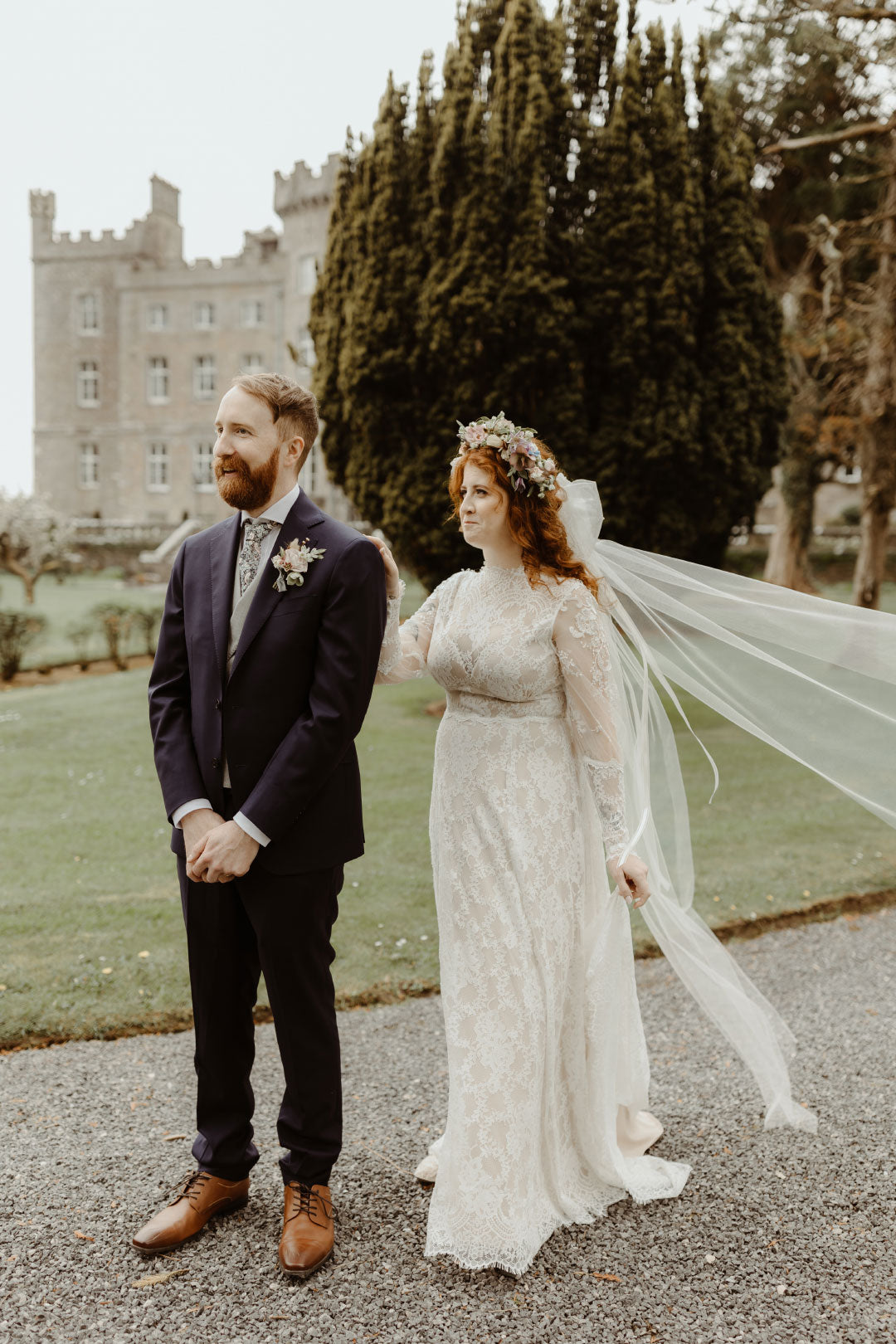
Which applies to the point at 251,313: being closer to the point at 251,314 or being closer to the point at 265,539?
the point at 251,314

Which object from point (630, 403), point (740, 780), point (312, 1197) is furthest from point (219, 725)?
point (630, 403)

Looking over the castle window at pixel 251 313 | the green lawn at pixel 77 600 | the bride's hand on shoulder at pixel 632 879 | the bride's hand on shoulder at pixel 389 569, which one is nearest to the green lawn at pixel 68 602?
the green lawn at pixel 77 600

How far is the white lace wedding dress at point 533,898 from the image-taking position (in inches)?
116

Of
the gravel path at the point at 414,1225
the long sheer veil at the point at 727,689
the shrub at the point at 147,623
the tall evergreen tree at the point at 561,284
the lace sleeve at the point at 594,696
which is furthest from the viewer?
the shrub at the point at 147,623

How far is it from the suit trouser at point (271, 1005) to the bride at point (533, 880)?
1.24ft

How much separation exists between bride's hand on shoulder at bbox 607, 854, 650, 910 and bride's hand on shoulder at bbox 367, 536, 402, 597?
1.06 meters

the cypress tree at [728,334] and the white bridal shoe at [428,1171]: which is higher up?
the cypress tree at [728,334]

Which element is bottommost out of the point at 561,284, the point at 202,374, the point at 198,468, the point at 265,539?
the point at 265,539

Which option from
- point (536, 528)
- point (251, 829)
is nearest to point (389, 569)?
point (536, 528)

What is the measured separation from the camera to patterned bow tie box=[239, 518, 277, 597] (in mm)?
2848

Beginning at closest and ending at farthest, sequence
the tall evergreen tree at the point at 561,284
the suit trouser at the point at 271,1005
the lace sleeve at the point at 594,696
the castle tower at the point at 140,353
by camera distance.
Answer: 1. the suit trouser at the point at 271,1005
2. the lace sleeve at the point at 594,696
3. the tall evergreen tree at the point at 561,284
4. the castle tower at the point at 140,353

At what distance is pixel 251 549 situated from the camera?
2.86 m

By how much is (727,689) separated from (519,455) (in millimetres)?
1236

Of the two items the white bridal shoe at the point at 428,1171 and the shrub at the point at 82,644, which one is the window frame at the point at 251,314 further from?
the white bridal shoe at the point at 428,1171
